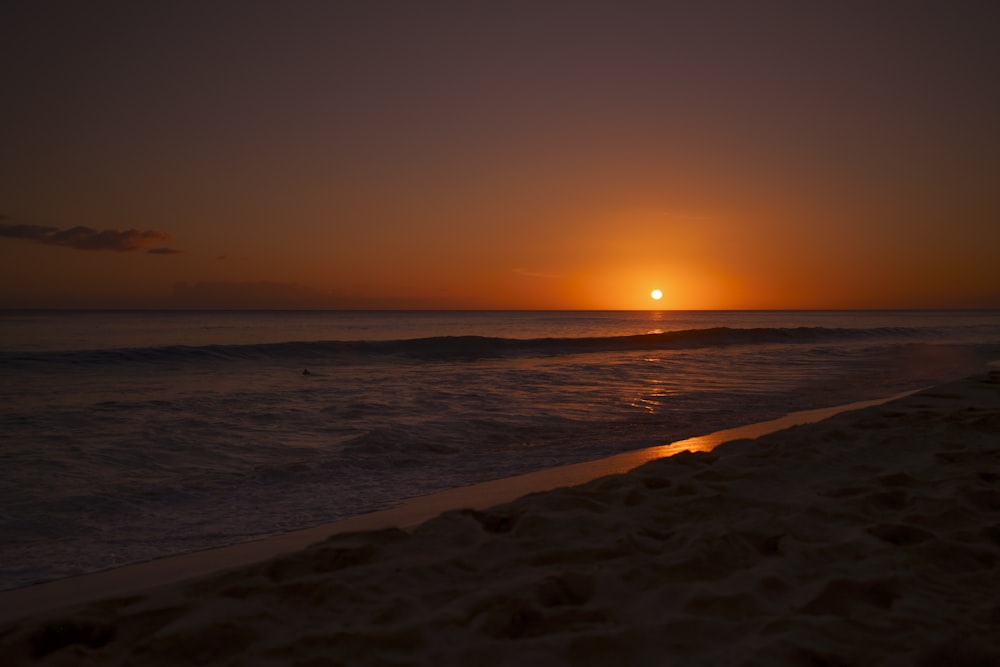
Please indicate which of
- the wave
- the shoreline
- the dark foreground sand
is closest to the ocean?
the shoreline

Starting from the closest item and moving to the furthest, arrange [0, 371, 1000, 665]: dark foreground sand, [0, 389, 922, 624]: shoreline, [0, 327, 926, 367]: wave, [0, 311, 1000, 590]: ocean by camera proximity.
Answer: [0, 371, 1000, 665]: dark foreground sand
[0, 389, 922, 624]: shoreline
[0, 311, 1000, 590]: ocean
[0, 327, 926, 367]: wave

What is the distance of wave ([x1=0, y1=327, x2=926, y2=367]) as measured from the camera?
1894cm

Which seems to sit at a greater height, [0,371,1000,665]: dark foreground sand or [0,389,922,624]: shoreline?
[0,371,1000,665]: dark foreground sand

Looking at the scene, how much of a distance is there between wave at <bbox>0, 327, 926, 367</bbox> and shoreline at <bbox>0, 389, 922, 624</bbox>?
1704cm

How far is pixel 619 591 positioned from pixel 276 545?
230 cm

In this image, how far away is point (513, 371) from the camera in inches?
657

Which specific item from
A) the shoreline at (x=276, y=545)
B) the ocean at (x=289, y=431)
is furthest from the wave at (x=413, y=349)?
the shoreline at (x=276, y=545)

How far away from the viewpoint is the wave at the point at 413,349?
1894 cm

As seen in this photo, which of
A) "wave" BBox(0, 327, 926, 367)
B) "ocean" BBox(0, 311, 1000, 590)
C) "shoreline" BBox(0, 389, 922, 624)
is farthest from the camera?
"wave" BBox(0, 327, 926, 367)

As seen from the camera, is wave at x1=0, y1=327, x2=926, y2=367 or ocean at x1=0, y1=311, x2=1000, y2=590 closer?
ocean at x1=0, y1=311, x2=1000, y2=590

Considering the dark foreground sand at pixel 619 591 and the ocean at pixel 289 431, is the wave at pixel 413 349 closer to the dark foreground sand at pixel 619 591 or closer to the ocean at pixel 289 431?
the ocean at pixel 289 431

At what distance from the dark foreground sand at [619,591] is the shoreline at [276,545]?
52 cm

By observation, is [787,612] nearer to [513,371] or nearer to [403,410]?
[403,410]

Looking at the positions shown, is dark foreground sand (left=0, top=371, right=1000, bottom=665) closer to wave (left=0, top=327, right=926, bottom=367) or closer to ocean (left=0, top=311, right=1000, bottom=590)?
ocean (left=0, top=311, right=1000, bottom=590)
